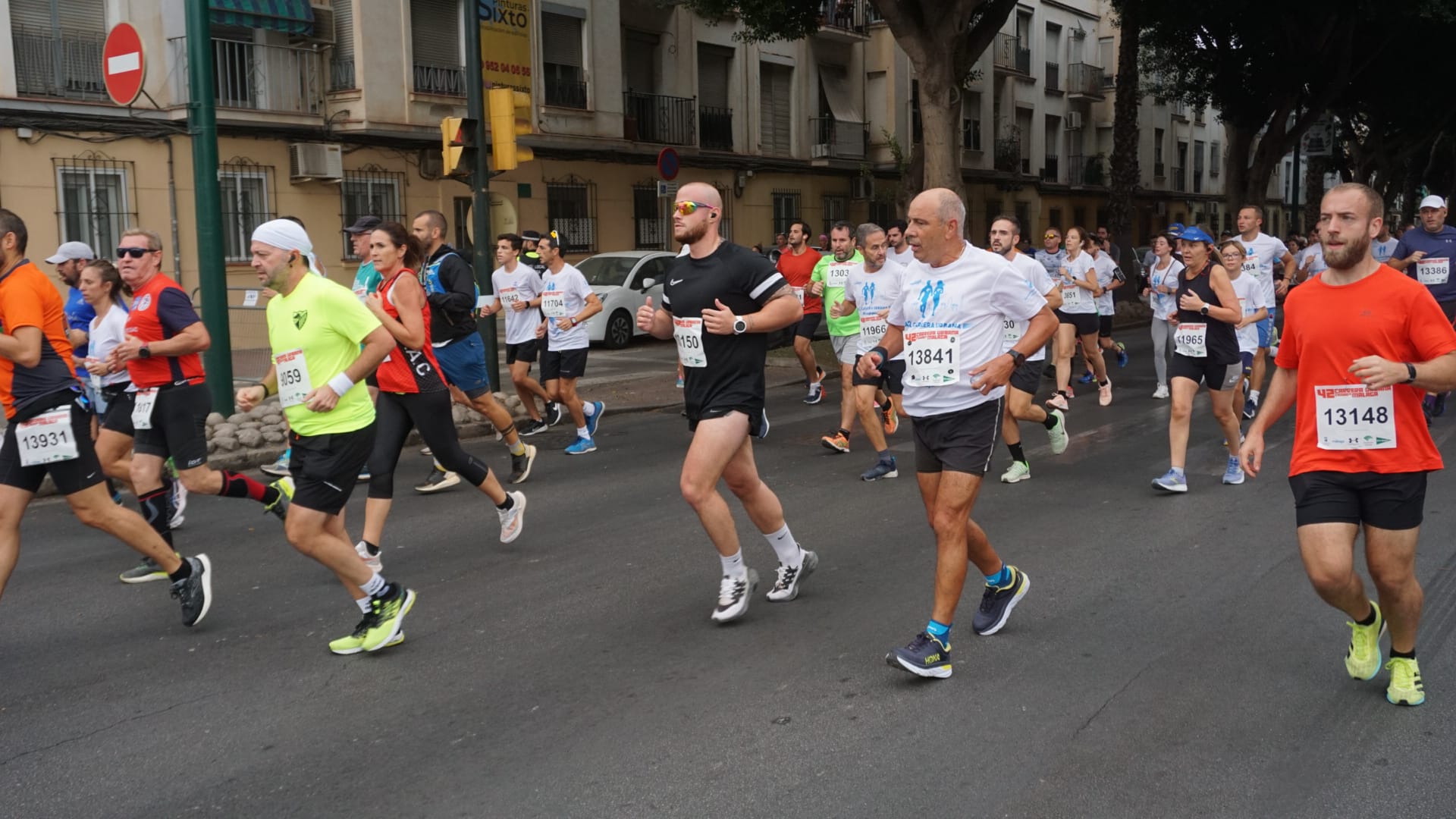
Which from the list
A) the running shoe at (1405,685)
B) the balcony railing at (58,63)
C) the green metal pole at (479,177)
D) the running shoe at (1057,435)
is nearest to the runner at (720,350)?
the running shoe at (1405,685)

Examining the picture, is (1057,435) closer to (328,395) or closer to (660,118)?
(328,395)

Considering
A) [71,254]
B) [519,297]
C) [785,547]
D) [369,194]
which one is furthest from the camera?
[369,194]

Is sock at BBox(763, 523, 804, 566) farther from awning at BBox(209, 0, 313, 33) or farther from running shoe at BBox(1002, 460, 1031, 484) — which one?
awning at BBox(209, 0, 313, 33)

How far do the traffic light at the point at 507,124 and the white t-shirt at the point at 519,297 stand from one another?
1809mm

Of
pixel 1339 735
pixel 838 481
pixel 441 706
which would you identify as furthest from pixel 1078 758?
pixel 838 481

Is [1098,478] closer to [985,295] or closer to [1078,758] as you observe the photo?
[985,295]

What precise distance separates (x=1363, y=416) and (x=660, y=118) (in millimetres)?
25889

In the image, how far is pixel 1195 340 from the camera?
8375 mm

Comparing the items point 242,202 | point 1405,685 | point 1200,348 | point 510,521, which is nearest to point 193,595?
point 510,521

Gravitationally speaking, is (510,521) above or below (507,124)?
below

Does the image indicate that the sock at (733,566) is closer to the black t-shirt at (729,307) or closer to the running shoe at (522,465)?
the black t-shirt at (729,307)

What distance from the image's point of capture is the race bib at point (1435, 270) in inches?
424

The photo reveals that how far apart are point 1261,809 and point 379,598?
332cm

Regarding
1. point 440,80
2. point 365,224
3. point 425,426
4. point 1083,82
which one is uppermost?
point 1083,82
